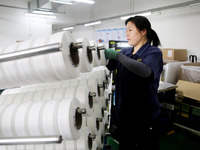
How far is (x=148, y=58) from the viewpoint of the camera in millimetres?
1234

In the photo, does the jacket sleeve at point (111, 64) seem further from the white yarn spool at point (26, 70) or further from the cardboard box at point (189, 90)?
the cardboard box at point (189, 90)

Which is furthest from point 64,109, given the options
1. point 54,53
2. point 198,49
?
point 198,49

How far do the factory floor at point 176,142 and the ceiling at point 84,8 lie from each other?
408 cm

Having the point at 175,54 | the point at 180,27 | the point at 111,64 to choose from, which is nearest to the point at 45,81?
the point at 111,64

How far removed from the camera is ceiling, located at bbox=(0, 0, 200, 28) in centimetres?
613

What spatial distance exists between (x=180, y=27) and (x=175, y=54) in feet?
4.20

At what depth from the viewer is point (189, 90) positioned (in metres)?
2.84

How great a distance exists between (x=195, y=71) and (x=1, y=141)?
345cm

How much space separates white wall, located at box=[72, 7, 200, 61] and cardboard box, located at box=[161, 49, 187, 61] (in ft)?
0.96

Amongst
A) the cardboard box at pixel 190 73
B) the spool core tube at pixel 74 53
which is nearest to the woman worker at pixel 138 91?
the spool core tube at pixel 74 53

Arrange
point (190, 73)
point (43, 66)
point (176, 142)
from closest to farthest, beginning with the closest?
point (43, 66) → point (176, 142) → point (190, 73)

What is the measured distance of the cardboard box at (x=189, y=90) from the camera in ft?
8.91

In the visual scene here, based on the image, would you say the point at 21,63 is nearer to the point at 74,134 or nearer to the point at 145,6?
the point at 74,134

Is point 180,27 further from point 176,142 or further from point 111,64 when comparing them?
point 111,64
